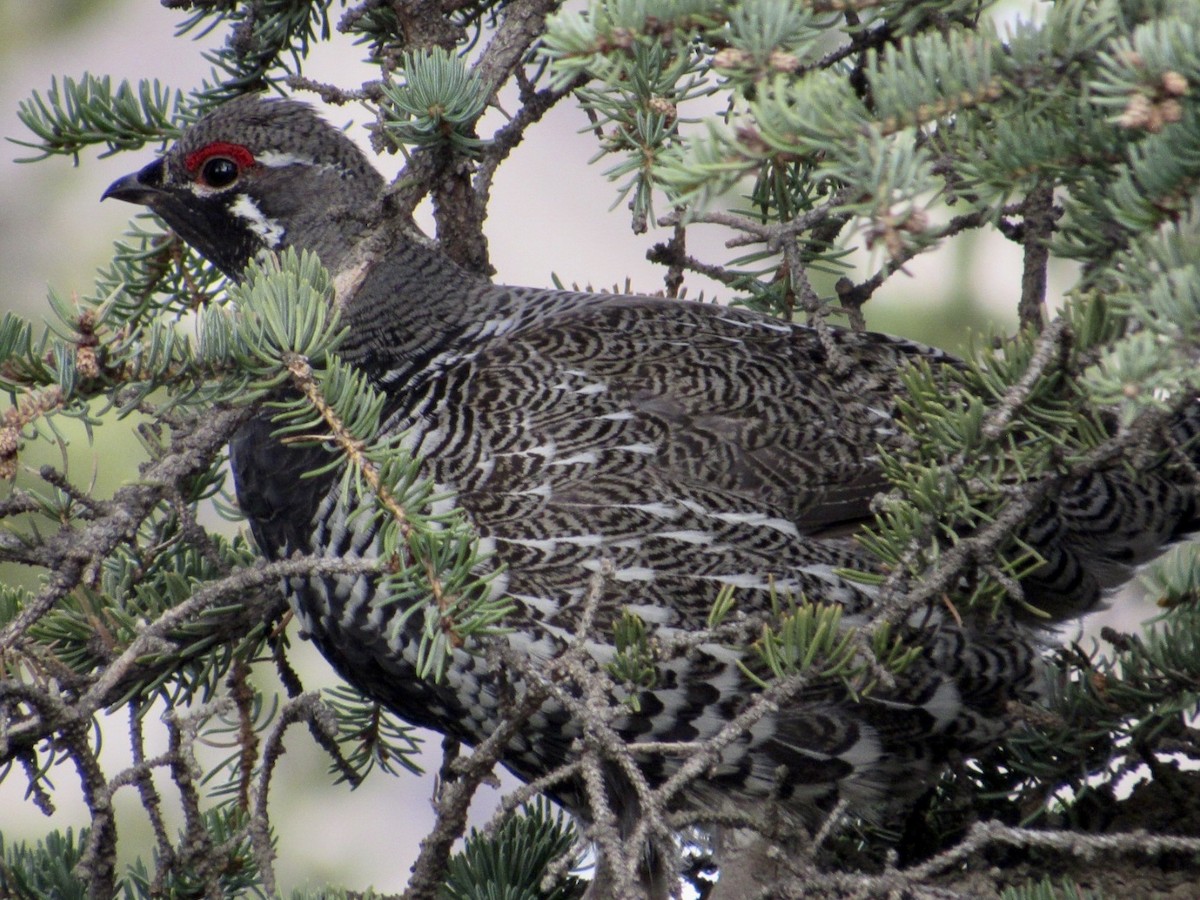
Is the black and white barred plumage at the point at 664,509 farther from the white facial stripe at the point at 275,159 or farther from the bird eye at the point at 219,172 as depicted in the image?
the white facial stripe at the point at 275,159

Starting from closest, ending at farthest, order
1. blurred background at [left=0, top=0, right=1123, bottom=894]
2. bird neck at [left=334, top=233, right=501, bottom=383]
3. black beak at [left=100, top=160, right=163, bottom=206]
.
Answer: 1. bird neck at [left=334, top=233, right=501, bottom=383]
2. black beak at [left=100, top=160, right=163, bottom=206]
3. blurred background at [left=0, top=0, right=1123, bottom=894]

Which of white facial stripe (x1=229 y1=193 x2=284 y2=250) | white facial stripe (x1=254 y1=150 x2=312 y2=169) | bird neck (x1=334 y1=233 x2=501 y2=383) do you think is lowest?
bird neck (x1=334 y1=233 x2=501 y2=383)

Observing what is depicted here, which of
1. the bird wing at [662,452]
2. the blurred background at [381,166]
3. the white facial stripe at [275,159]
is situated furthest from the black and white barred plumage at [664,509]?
the blurred background at [381,166]

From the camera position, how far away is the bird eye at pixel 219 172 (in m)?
3.67

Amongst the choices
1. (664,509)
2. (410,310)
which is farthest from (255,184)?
(664,509)

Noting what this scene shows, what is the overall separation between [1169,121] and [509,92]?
7530 mm

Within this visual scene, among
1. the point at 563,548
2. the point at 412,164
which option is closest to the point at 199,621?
the point at 563,548

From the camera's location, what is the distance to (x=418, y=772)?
3.35m

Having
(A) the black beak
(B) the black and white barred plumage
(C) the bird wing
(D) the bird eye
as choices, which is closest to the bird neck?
(B) the black and white barred plumage

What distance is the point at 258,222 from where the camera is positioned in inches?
149

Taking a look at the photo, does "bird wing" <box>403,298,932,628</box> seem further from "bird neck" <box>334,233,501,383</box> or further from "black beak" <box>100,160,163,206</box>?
"black beak" <box>100,160,163,206</box>

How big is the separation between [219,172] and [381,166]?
193 inches

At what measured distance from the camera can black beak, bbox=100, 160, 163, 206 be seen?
365 cm

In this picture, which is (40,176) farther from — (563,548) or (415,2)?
(563,548)
